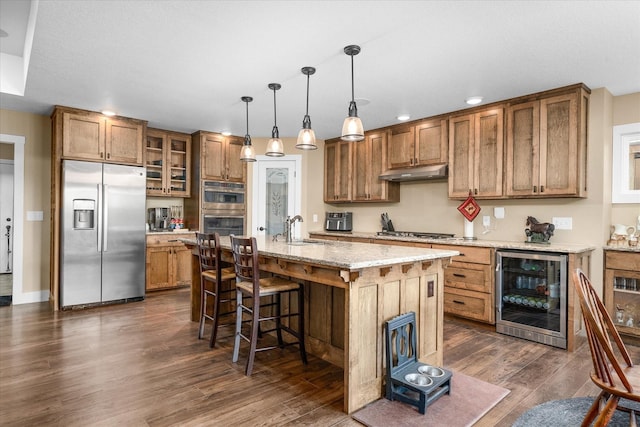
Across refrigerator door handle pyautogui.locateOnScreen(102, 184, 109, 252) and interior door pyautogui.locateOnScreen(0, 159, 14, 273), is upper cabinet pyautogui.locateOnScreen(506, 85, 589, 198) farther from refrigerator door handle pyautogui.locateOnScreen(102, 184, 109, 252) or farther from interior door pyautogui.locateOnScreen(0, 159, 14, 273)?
interior door pyautogui.locateOnScreen(0, 159, 14, 273)

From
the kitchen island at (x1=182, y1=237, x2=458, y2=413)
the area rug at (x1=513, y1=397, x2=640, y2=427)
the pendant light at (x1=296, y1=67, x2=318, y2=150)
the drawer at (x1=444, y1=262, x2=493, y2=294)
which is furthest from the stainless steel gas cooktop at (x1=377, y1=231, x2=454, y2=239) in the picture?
the area rug at (x1=513, y1=397, x2=640, y2=427)

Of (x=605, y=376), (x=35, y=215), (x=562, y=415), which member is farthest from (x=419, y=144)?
(x=35, y=215)

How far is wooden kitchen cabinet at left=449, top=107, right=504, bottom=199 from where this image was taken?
13.4 ft

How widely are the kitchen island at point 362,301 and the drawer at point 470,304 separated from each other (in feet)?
4.12

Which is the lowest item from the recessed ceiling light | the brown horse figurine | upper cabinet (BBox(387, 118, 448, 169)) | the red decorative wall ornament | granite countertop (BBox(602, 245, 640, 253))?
granite countertop (BBox(602, 245, 640, 253))

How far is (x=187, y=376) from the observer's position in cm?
265

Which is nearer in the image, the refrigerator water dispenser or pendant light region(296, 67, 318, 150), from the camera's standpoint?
pendant light region(296, 67, 318, 150)

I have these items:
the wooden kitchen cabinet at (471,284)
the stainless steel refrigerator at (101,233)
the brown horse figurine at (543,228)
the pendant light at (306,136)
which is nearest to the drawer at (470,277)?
the wooden kitchen cabinet at (471,284)

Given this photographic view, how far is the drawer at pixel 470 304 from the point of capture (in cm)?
377

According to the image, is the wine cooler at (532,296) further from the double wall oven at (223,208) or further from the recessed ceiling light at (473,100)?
the double wall oven at (223,208)

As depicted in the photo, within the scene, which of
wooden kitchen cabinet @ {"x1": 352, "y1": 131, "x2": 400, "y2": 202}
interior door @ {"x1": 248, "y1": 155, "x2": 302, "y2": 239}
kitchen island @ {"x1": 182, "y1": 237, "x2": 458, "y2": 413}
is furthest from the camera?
interior door @ {"x1": 248, "y1": 155, "x2": 302, "y2": 239}

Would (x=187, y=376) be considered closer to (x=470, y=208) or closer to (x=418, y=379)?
(x=418, y=379)

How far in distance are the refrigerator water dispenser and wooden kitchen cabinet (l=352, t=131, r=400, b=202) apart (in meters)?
3.58

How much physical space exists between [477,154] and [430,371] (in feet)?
9.01
